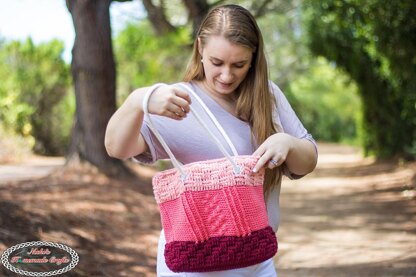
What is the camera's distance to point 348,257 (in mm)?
6641

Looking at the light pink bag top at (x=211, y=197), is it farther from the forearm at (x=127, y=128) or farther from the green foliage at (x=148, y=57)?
the green foliage at (x=148, y=57)

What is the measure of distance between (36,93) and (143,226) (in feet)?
33.4

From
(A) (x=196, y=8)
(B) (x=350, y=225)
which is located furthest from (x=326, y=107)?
(B) (x=350, y=225)

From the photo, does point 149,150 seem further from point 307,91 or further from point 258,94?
point 307,91

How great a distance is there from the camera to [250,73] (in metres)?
2.30

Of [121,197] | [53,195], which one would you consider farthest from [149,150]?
[121,197]

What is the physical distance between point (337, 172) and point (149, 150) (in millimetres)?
14985

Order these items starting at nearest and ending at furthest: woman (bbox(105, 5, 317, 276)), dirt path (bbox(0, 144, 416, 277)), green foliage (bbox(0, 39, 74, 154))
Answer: woman (bbox(105, 5, 317, 276))
dirt path (bbox(0, 144, 416, 277))
green foliage (bbox(0, 39, 74, 154))

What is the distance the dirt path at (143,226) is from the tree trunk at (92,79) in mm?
387

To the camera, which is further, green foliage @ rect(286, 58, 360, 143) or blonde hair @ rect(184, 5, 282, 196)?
green foliage @ rect(286, 58, 360, 143)

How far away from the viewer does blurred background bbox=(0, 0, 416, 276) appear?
680 centimetres

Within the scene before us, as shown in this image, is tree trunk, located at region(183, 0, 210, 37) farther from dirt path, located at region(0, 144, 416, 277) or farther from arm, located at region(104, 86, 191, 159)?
arm, located at region(104, 86, 191, 159)
